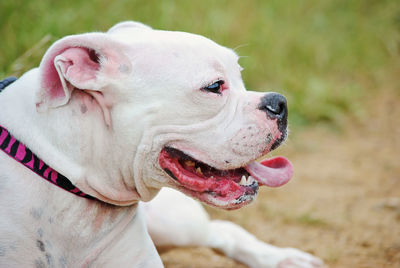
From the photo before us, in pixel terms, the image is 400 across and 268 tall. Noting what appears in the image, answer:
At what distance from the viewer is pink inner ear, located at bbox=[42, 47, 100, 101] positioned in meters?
2.02

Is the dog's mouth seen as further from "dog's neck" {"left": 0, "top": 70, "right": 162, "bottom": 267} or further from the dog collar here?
the dog collar

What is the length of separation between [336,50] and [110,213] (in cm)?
561

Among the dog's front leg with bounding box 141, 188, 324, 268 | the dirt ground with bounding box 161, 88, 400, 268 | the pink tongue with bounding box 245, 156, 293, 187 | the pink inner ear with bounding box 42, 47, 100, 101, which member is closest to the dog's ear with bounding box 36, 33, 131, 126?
the pink inner ear with bounding box 42, 47, 100, 101

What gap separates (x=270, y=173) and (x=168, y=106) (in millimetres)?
576

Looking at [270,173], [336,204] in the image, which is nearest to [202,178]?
[270,173]

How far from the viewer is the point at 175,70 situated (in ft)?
6.74

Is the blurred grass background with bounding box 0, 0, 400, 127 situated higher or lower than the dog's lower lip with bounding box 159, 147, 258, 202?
higher

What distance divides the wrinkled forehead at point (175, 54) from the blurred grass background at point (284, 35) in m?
1.54

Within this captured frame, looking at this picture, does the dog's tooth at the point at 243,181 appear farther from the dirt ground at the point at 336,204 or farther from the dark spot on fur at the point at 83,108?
the dirt ground at the point at 336,204

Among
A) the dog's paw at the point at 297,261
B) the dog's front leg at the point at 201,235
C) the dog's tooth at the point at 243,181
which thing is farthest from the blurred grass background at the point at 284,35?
the dog's paw at the point at 297,261

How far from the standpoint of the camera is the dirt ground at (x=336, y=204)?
3.42 meters

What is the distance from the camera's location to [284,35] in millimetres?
6570

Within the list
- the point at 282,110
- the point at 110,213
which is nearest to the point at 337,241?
the point at 282,110

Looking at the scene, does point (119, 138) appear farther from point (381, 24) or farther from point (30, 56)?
point (381, 24)
